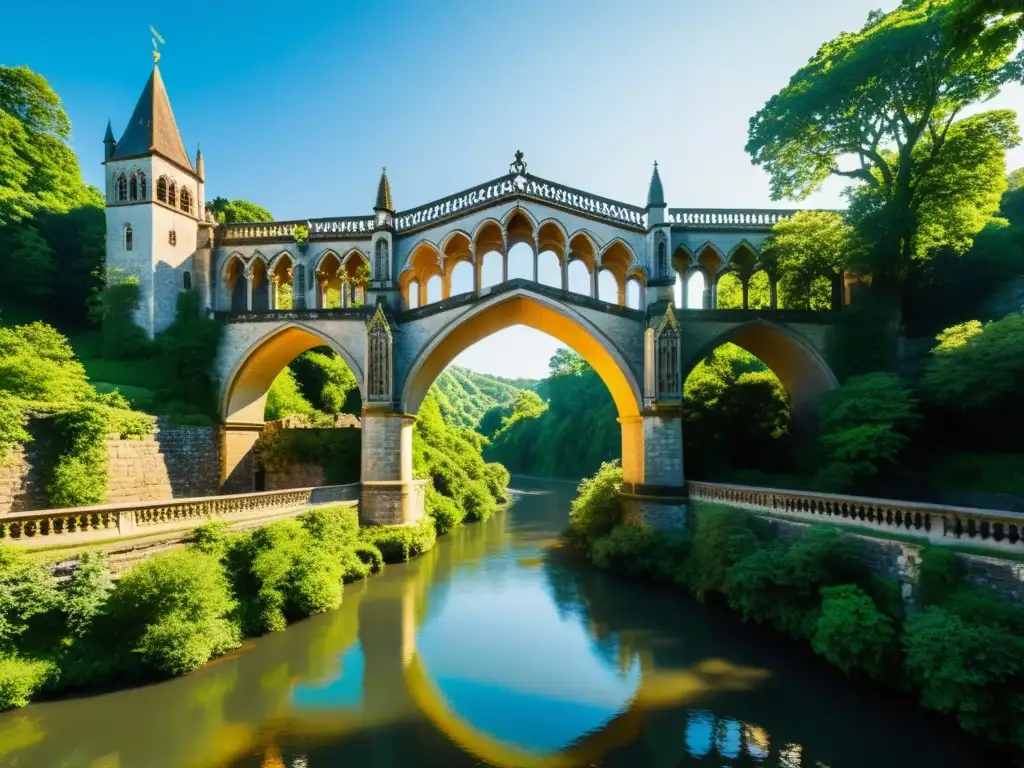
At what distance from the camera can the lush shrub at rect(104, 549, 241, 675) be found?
376 inches

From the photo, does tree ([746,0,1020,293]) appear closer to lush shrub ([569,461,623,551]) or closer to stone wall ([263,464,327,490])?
lush shrub ([569,461,623,551])

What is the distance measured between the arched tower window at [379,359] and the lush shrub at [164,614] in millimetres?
10389

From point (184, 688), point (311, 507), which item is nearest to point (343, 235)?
point (311, 507)

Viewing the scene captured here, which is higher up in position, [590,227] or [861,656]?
[590,227]

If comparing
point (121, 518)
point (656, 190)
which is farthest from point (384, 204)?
point (121, 518)

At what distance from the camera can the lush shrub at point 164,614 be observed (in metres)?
9.54

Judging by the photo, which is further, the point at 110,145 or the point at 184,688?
the point at 110,145

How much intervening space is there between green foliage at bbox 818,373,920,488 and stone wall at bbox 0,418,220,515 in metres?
21.6

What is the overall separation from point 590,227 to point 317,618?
56.5 feet

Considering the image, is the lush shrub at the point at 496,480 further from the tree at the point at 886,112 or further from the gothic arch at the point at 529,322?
the tree at the point at 886,112

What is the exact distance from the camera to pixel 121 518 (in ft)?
36.1

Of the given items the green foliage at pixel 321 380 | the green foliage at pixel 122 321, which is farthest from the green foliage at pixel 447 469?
the green foliage at pixel 122 321

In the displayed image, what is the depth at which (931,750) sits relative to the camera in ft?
24.3

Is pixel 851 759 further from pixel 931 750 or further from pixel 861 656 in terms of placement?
pixel 861 656
